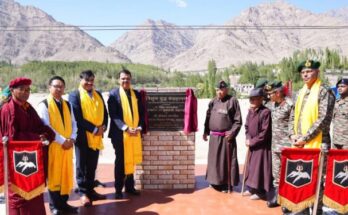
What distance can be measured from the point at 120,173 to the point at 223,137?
5.60 ft

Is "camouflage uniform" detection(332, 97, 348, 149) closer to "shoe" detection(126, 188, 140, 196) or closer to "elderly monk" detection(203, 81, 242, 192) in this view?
"elderly monk" detection(203, 81, 242, 192)

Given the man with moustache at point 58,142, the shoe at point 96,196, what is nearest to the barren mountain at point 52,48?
the shoe at point 96,196

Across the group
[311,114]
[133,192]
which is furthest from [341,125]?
[133,192]

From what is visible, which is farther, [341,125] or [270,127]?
[341,125]

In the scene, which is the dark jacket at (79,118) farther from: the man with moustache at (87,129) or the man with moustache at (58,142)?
the man with moustache at (58,142)

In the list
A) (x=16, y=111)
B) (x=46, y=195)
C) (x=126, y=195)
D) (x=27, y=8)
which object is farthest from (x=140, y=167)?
(x=27, y=8)

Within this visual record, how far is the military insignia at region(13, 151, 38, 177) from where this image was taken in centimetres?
401

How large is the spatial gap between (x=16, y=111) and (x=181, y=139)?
109 inches

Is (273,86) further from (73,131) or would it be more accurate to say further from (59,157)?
(59,157)

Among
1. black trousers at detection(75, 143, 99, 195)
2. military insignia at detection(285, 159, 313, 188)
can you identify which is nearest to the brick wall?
A: black trousers at detection(75, 143, 99, 195)

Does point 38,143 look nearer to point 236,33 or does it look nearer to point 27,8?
point 236,33

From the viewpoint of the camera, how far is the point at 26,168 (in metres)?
4.05

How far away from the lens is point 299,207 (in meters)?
4.00

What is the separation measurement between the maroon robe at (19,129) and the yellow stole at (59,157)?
43cm
